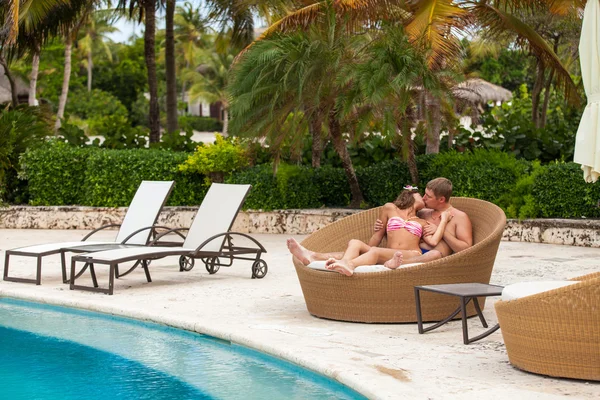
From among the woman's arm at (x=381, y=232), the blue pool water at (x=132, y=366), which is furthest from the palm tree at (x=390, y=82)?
the blue pool water at (x=132, y=366)

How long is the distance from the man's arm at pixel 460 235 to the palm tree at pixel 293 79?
5.35 metres

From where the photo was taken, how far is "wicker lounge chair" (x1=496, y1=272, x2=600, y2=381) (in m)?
5.24

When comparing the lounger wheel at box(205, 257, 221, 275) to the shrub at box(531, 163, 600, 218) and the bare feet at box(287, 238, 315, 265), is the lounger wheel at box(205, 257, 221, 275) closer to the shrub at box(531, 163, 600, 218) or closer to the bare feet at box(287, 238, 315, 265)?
the bare feet at box(287, 238, 315, 265)

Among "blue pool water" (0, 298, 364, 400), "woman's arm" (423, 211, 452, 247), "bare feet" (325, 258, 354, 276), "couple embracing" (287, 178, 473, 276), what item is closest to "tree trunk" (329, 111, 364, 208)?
"couple embracing" (287, 178, 473, 276)

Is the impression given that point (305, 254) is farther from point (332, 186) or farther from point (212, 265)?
point (332, 186)

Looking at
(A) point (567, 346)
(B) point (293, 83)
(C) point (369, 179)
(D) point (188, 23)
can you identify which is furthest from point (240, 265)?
(D) point (188, 23)

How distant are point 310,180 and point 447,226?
765 cm

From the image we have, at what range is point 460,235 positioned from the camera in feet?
25.2

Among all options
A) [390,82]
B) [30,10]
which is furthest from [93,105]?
[390,82]

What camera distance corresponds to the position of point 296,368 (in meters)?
6.32

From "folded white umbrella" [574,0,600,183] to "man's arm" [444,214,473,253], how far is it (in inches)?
44.7

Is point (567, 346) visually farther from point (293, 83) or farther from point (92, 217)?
point (92, 217)

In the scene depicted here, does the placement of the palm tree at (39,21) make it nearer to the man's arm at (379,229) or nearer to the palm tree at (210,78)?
the man's arm at (379,229)

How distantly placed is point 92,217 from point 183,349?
9.36 meters
